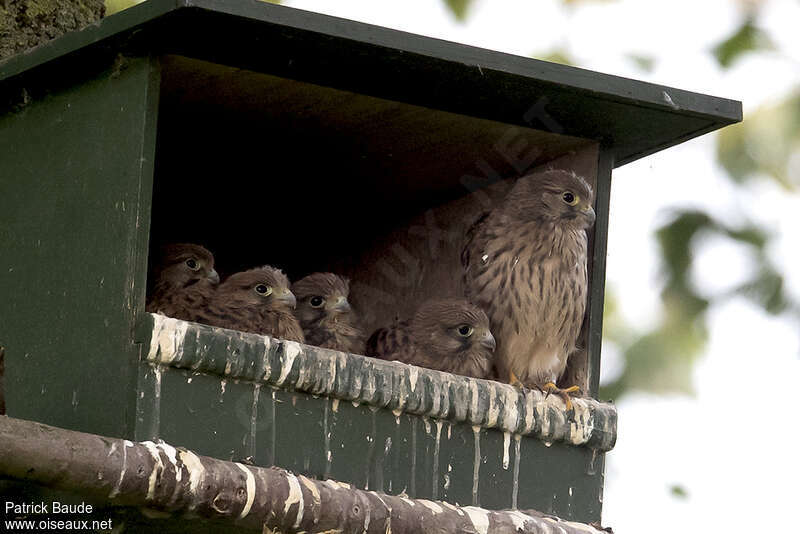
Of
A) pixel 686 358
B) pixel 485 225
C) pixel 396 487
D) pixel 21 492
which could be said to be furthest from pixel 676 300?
pixel 21 492

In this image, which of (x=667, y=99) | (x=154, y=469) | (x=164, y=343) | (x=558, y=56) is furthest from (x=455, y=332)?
(x=558, y=56)

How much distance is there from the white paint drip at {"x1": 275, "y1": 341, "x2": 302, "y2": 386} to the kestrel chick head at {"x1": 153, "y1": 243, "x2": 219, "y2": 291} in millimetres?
1459

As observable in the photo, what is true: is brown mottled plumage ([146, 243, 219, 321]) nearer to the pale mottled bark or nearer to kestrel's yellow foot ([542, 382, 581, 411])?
kestrel's yellow foot ([542, 382, 581, 411])

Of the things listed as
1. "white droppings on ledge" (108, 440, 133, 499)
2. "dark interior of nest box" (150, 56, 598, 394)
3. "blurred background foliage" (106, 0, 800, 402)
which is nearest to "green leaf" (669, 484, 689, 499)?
"blurred background foliage" (106, 0, 800, 402)

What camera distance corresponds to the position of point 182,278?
21.1 ft

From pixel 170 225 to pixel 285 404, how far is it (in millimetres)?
2434

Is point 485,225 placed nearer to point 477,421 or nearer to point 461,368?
point 461,368

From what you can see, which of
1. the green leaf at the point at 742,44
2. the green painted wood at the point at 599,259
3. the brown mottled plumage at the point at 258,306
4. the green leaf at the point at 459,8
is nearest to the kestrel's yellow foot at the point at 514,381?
the green painted wood at the point at 599,259

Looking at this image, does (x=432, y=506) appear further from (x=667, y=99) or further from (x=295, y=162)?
(x=295, y=162)

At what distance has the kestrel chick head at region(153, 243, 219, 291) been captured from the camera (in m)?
6.41

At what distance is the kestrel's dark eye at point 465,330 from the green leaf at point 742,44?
3.76m

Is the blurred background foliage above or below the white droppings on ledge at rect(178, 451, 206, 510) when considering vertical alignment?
above

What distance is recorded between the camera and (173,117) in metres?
6.18

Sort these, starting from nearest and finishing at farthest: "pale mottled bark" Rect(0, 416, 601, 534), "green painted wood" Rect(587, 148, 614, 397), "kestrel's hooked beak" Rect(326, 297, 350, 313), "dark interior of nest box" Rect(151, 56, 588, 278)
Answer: "pale mottled bark" Rect(0, 416, 601, 534)
"dark interior of nest box" Rect(151, 56, 588, 278)
"green painted wood" Rect(587, 148, 614, 397)
"kestrel's hooked beak" Rect(326, 297, 350, 313)
